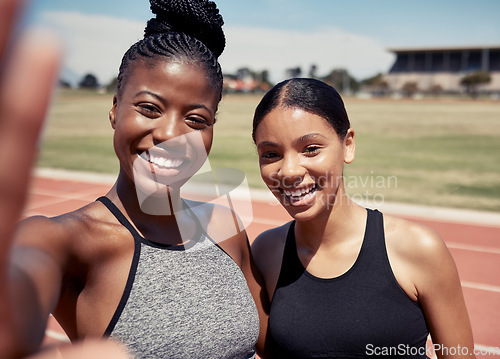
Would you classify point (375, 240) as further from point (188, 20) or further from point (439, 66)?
point (439, 66)

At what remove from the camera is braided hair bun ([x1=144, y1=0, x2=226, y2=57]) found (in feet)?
6.15

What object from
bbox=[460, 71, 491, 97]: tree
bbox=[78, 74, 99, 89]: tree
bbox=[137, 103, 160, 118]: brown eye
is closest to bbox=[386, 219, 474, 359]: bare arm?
bbox=[137, 103, 160, 118]: brown eye

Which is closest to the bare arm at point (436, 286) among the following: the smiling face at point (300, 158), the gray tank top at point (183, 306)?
the smiling face at point (300, 158)

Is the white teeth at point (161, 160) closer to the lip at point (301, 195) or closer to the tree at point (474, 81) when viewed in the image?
the lip at point (301, 195)

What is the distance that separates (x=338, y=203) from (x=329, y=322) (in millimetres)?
588

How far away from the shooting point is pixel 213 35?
1.96 meters

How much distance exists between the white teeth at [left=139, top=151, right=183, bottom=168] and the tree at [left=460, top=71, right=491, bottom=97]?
211 ft

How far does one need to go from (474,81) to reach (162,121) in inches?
2643

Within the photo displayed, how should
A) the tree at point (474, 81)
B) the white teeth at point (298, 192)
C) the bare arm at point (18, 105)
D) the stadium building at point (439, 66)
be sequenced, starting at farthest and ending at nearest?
the stadium building at point (439, 66) < the tree at point (474, 81) < the white teeth at point (298, 192) < the bare arm at point (18, 105)

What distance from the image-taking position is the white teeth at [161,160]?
5.48 ft

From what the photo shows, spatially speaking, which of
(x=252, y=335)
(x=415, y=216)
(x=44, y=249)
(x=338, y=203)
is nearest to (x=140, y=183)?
(x=44, y=249)

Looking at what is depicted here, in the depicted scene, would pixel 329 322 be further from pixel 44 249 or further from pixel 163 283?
pixel 44 249

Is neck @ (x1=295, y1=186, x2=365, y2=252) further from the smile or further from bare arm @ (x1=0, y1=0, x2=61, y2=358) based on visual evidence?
bare arm @ (x1=0, y1=0, x2=61, y2=358)

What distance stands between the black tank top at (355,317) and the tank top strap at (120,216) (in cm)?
86
